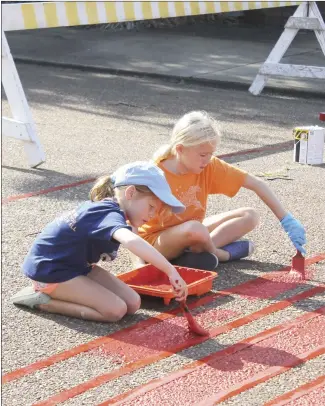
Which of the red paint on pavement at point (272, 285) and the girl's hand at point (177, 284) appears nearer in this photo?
the girl's hand at point (177, 284)

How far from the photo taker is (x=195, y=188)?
15.9ft

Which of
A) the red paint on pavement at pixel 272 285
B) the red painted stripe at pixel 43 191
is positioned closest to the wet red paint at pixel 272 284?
the red paint on pavement at pixel 272 285

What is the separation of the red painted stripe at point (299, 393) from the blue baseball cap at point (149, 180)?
993mm

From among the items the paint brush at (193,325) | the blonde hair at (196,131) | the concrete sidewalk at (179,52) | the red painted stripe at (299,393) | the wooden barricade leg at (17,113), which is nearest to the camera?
the red painted stripe at (299,393)

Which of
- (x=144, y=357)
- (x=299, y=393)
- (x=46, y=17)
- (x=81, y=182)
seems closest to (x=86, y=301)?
(x=144, y=357)

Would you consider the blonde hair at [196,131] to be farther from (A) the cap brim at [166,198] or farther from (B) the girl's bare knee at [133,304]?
(B) the girl's bare knee at [133,304]

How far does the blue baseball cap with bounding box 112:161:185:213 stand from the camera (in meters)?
4.04

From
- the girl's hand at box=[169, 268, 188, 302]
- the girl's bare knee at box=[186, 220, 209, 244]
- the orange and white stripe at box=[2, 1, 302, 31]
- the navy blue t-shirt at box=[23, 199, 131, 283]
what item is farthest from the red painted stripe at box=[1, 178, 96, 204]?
Answer: the girl's hand at box=[169, 268, 188, 302]

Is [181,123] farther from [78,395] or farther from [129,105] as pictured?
[129,105]

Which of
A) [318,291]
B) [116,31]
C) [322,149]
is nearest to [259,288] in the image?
[318,291]

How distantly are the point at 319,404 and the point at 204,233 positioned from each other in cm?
147

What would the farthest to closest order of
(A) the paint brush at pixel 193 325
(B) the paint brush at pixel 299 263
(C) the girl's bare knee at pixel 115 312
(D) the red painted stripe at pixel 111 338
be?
1. (B) the paint brush at pixel 299 263
2. (C) the girl's bare knee at pixel 115 312
3. (A) the paint brush at pixel 193 325
4. (D) the red painted stripe at pixel 111 338

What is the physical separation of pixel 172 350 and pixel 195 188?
120 centimetres

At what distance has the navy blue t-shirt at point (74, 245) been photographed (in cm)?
404
